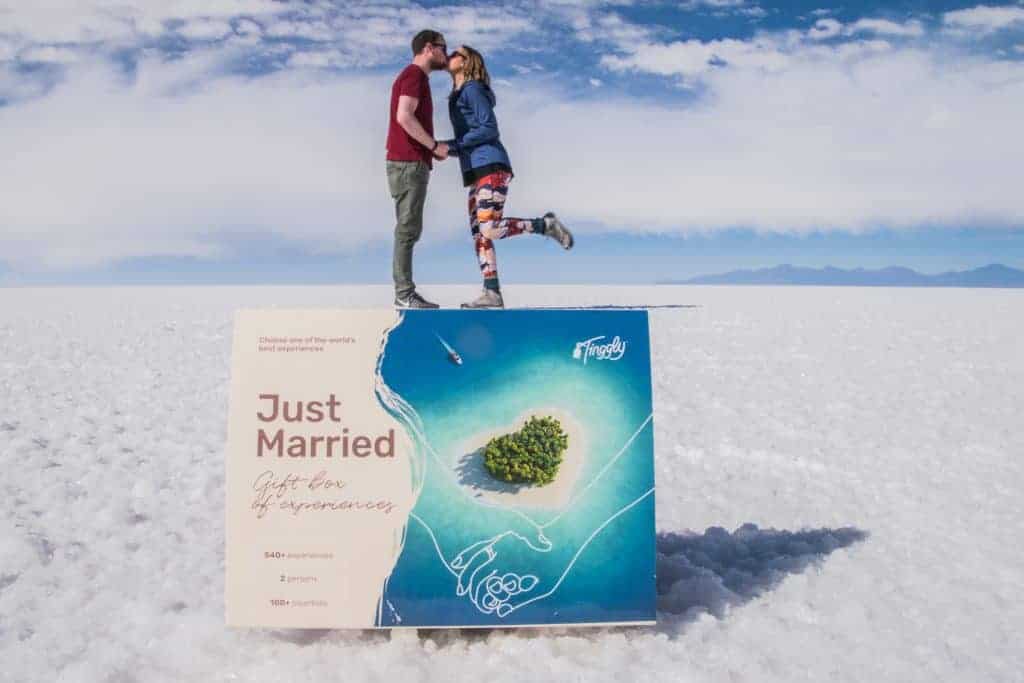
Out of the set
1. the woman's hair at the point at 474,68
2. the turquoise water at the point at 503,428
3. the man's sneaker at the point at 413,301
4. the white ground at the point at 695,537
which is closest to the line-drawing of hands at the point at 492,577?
the turquoise water at the point at 503,428

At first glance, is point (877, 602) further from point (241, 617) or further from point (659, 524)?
point (241, 617)

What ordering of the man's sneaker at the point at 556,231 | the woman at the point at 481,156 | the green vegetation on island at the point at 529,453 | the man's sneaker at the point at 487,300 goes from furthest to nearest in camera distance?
the man's sneaker at the point at 556,231 → the man's sneaker at the point at 487,300 → the woman at the point at 481,156 → the green vegetation on island at the point at 529,453

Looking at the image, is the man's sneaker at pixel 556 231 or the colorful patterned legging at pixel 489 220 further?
the man's sneaker at pixel 556 231

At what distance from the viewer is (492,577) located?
87.3 inches

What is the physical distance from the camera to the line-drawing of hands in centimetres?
221

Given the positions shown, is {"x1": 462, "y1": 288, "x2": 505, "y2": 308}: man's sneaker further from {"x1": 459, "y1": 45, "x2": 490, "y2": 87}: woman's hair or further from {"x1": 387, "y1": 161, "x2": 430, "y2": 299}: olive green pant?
{"x1": 459, "y1": 45, "x2": 490, "y2": 87}: woman's hair

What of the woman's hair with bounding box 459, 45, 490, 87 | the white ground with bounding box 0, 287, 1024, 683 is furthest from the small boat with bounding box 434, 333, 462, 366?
the woman's hair with bounding box 459, 45, 490, 87

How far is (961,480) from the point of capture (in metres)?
4.05

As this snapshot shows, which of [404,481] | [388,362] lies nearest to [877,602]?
[404,481]

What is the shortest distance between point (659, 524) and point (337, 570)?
1.62 metres

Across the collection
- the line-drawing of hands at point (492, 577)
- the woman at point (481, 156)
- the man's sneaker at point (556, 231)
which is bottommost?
the line-drawing of hands at point (492, 577)

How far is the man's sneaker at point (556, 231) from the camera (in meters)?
3.57

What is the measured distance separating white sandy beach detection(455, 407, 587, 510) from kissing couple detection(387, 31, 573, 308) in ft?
3.47

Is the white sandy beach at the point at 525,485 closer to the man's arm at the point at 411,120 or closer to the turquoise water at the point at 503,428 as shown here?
the turquoise water at the point at 503,428
